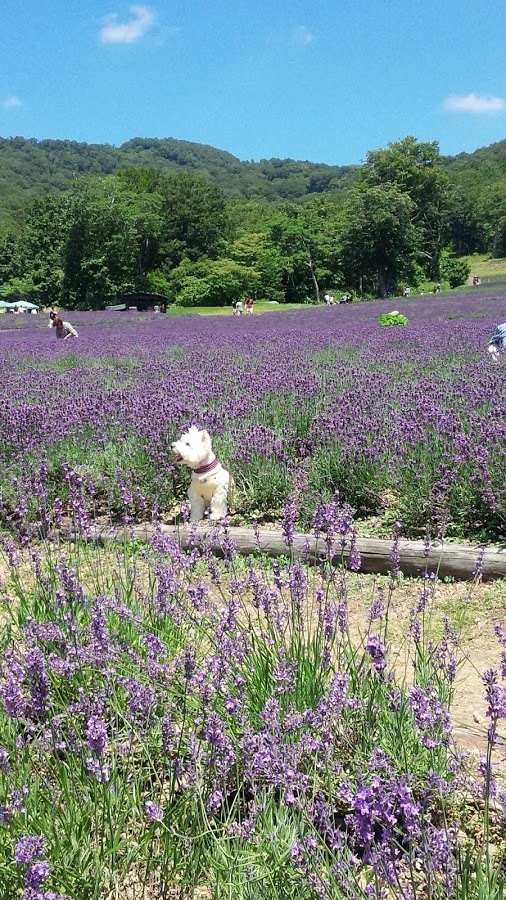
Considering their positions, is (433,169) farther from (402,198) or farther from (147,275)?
(147,275)

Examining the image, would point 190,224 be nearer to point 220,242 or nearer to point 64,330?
point 220,242

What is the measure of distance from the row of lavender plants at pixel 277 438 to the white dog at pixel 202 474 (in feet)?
0.91

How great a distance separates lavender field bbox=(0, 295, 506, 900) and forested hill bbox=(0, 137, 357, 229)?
357 ft

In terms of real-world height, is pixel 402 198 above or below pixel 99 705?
above

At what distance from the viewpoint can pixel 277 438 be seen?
550 cm

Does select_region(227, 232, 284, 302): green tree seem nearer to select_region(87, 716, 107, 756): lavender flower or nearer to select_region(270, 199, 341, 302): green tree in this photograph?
select_region(270, 199, 341, 302): green tree

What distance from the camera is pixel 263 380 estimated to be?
7.40m

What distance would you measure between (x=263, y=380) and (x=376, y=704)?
18.2 feet

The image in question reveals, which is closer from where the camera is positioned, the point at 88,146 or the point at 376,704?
the point at 376,704

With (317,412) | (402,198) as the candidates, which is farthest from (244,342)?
(402,198)

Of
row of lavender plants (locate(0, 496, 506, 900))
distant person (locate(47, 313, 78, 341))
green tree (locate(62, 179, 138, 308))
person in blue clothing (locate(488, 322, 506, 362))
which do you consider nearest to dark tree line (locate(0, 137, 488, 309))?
green tree (locate(62, 179, 138, 308))

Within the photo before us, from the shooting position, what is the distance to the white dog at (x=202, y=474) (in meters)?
4.48

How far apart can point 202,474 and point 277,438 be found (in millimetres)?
1092

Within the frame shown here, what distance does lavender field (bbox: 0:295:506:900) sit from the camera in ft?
5.03
